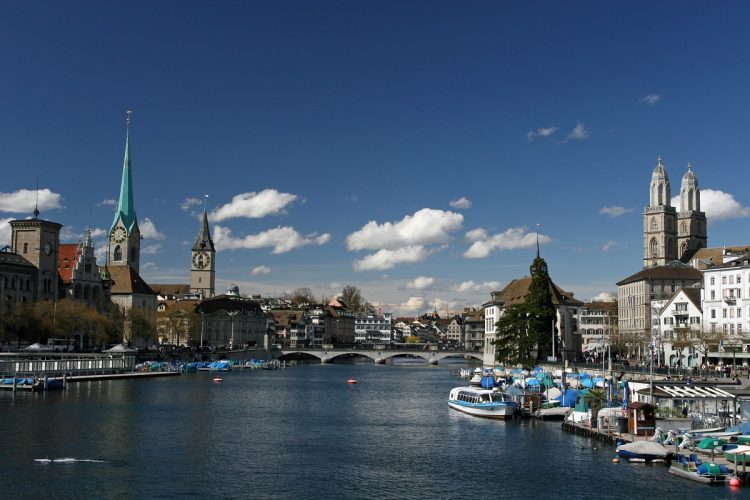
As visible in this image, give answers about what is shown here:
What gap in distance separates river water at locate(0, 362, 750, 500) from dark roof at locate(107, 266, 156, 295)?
101698mm

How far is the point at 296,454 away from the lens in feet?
163

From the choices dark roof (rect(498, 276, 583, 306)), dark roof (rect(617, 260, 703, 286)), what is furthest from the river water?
dark roof (rect(617, 260, 703, 286))

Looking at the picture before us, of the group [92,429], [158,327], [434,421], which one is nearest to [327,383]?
[434,421]

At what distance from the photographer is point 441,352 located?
187 metres

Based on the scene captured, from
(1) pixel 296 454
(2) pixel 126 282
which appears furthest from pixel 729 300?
(2) pixel 126 282

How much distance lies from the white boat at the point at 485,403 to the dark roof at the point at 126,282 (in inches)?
4783

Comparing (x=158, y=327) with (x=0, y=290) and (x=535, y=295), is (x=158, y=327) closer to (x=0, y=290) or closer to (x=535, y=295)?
(x=0, y=290)

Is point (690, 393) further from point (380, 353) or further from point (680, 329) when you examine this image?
point (380, 353)

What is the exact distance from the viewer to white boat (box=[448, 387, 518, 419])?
225 ft

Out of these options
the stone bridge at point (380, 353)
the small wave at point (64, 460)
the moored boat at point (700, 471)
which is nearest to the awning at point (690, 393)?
the moored boat at point (700, 471)

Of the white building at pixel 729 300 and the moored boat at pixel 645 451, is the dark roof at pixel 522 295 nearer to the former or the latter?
the white building at pixel 729 300

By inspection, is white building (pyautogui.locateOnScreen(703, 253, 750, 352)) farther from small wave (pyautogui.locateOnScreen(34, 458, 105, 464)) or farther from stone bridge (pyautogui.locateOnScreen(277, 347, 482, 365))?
small wave (pyautogui.locateOnScreen(34, 458, 105, 464))

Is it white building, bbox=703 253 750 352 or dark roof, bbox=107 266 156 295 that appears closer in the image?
white building, bbox=703 253 750 352

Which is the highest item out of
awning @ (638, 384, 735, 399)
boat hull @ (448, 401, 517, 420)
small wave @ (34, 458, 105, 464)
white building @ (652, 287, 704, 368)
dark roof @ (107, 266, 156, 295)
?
dark roof @ (107, 266, 156, 295)
